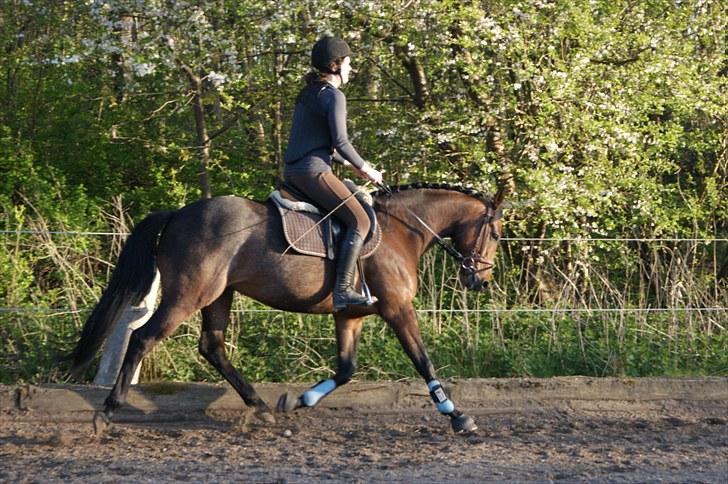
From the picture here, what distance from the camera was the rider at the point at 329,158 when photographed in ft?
23.6

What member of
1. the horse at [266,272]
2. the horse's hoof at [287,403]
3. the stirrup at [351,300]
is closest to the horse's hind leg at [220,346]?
the horse at [266,272]

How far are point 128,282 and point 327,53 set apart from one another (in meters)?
2.08

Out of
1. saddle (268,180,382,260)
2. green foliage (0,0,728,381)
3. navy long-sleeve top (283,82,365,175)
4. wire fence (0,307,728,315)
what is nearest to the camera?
navy long-sleeve top (283,82,365,175)

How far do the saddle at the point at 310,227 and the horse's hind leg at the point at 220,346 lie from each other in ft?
2.33

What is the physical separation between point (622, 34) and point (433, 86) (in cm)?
211

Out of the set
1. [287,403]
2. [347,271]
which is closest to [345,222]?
[347,271]

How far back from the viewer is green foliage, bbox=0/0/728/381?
9211 mm

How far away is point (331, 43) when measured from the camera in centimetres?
727

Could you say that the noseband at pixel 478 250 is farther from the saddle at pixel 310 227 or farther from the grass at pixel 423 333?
the grass at pixel 423 333

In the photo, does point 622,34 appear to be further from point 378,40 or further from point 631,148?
point 378,40

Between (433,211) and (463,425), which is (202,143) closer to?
(433,211)

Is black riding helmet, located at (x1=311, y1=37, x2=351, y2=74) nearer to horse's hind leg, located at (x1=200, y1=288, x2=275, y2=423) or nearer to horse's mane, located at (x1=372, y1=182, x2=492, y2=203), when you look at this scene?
horse's mane, located at (x1=372, y1=182, x2=492, y2=203)

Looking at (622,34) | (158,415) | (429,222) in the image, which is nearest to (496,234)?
(429,222)

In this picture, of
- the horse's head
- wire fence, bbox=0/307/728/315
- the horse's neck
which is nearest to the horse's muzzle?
the horse's head
